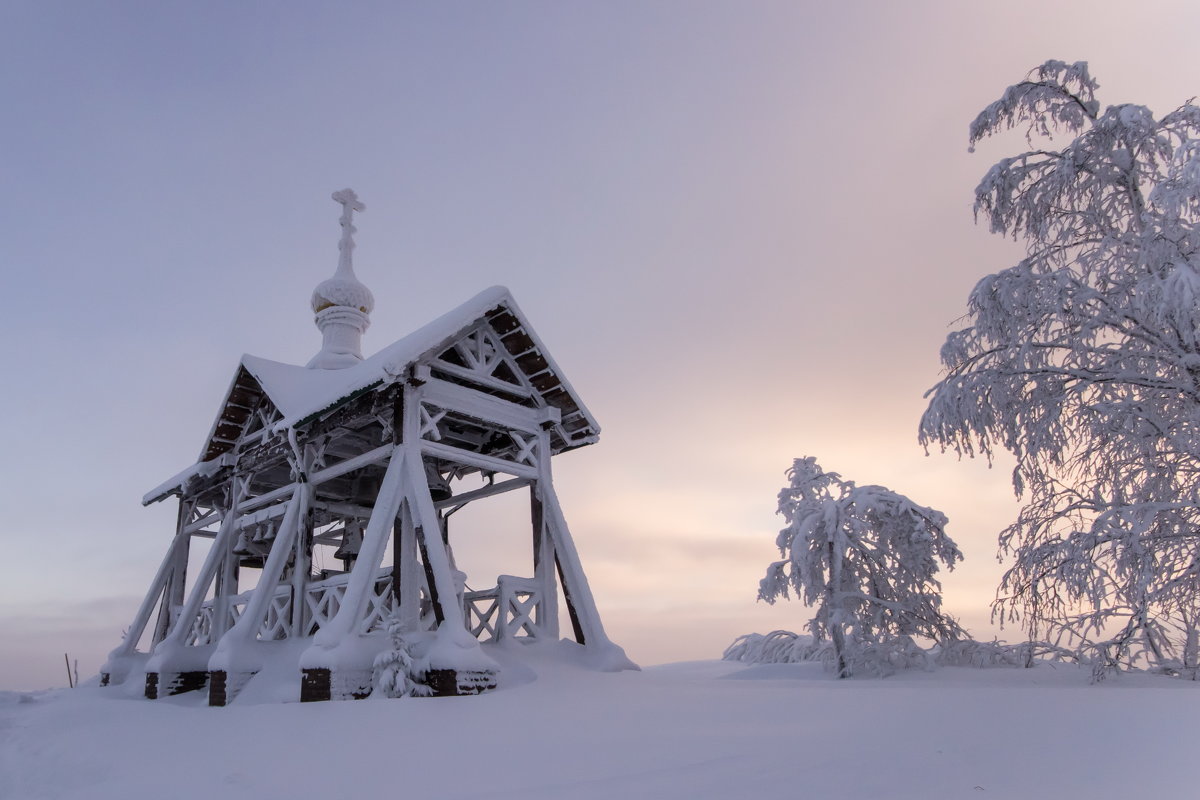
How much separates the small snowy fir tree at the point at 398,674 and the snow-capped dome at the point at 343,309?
361 inches

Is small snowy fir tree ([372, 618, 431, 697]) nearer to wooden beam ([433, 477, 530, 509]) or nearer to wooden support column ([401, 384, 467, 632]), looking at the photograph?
wooden support column ([401, 384, 467, 632])

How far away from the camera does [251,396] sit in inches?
650

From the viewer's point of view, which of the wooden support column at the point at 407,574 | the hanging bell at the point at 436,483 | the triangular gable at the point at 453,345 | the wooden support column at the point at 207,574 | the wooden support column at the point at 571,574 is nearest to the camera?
the wooden support column at the point at 407,574

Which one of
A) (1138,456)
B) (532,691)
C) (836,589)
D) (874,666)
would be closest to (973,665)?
(874,666)

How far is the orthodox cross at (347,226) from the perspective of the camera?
19391 mm

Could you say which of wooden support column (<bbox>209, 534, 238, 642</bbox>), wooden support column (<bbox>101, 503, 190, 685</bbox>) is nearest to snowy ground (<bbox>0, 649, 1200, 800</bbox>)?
wooden support column (<bbox>209, 534, 238, 642</bbox>)

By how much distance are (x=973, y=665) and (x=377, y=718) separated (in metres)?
10.5

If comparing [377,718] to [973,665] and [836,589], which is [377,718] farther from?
[973,665]

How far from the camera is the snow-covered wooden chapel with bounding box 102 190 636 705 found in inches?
437

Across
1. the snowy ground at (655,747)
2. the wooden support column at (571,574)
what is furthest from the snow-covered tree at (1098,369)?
the wooden support column at (571,574)

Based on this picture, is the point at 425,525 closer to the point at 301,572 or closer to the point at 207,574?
the point at 301,572

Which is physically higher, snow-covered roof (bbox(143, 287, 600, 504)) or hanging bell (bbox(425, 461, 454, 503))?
snow-covered roof (bbox(143, 287, 600, 504))

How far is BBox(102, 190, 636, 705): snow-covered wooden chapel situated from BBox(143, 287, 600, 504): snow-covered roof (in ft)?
0.13

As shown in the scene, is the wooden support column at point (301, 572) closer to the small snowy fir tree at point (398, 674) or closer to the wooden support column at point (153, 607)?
the small snowy fir tree at point (398, 674)
